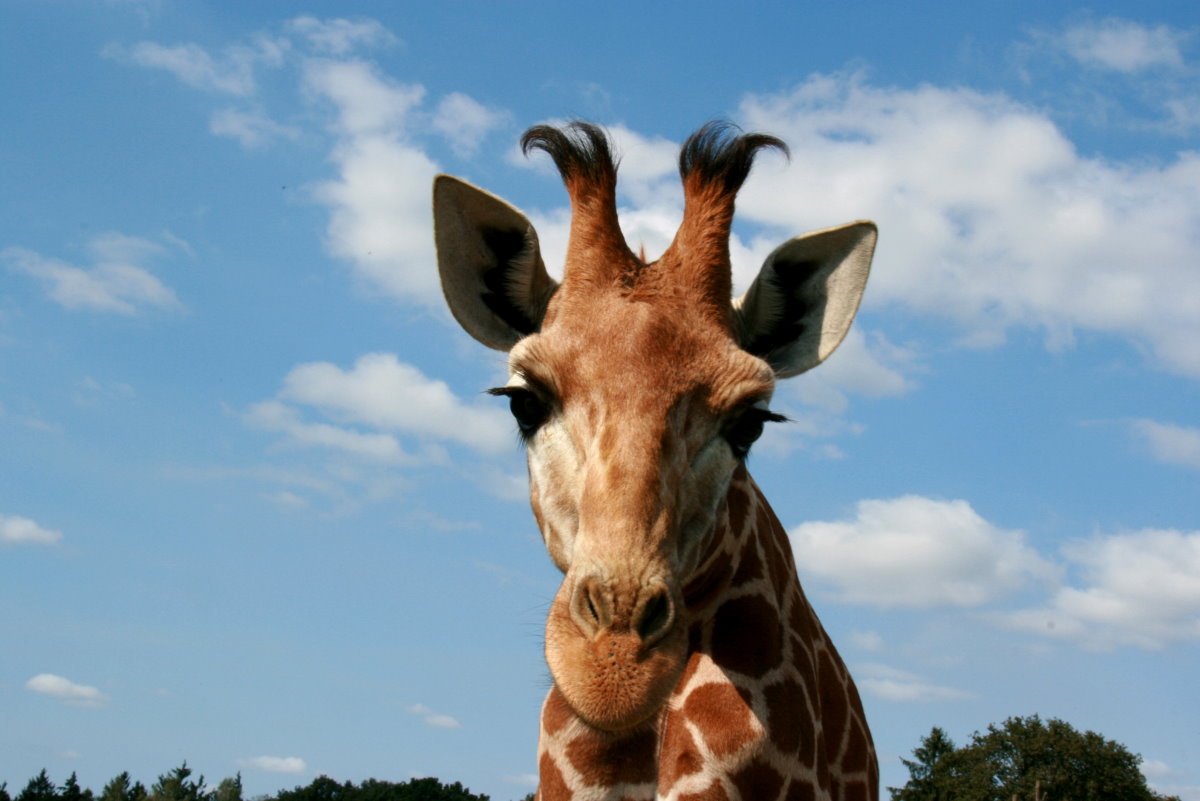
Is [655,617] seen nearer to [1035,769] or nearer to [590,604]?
[590,604]

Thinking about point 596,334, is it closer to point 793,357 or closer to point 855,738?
point 793,357

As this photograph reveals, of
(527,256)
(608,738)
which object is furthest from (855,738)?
(527,256)

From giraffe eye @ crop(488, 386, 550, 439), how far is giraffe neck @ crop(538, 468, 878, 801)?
4.14 feet

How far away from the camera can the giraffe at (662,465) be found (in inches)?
183

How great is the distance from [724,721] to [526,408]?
6.82 feet

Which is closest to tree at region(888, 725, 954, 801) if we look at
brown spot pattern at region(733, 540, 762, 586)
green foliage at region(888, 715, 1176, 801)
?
green foliage at region(888, 715, 1176, 801)

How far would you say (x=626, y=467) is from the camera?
4.91m

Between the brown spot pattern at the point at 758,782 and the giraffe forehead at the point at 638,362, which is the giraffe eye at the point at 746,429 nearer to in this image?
the giraffe forehead at the point at 638,362

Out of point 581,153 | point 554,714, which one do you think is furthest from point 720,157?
point 554,714

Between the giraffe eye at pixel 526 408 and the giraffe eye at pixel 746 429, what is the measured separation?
1.02 meters

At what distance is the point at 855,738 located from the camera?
7621 millimetres

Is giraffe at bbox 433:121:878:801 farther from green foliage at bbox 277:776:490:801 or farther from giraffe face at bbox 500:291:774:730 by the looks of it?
green foliage at bbox 277:776:490:801

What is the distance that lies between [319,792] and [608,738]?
84.4m

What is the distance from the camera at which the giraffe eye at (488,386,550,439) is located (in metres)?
5.69
